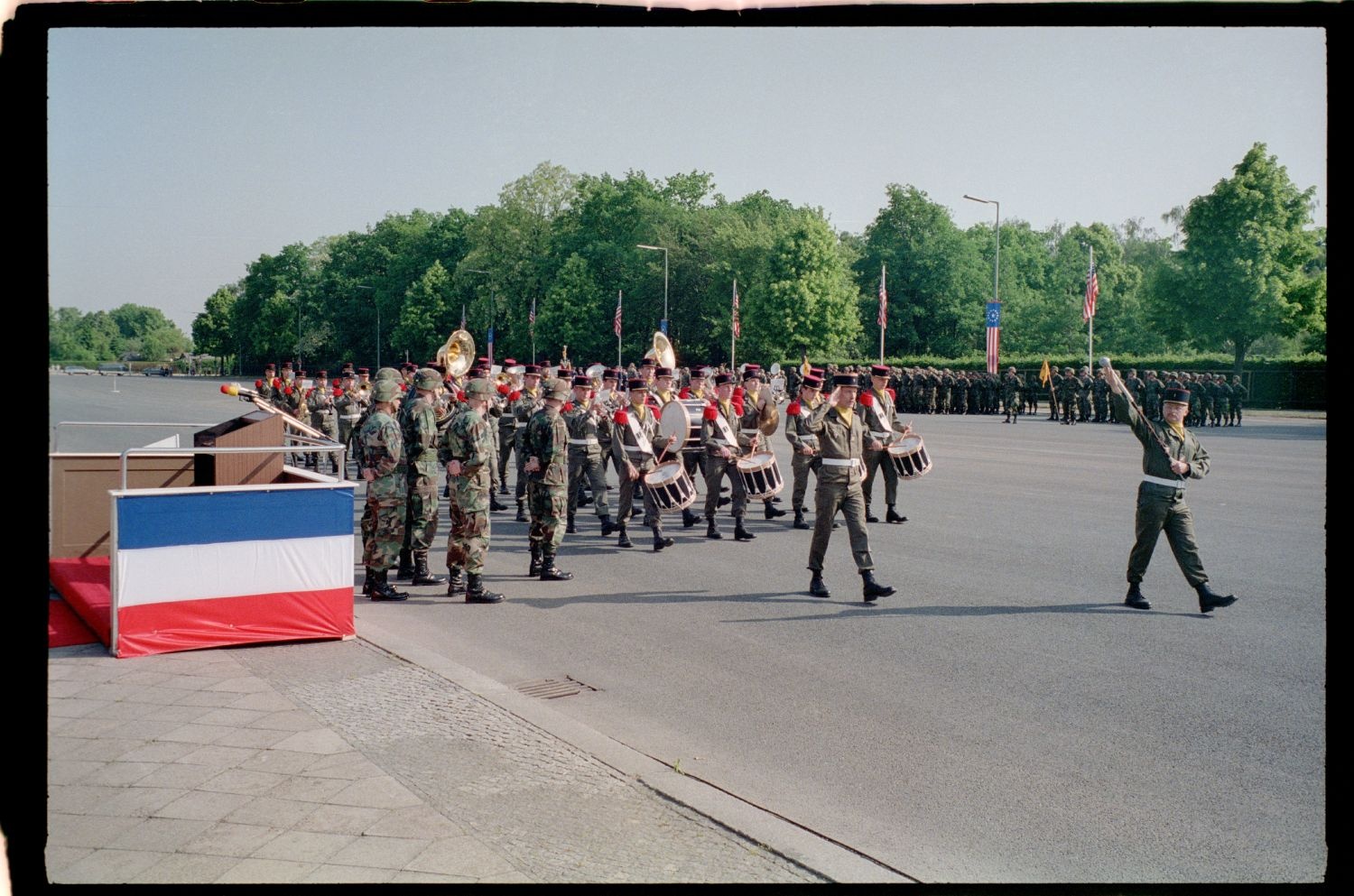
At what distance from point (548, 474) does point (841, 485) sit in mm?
2732

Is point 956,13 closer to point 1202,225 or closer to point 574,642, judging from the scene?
point 574,642

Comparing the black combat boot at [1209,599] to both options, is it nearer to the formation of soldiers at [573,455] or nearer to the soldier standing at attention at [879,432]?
the formation of soldiers at [573,455]

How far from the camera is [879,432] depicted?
530 inches

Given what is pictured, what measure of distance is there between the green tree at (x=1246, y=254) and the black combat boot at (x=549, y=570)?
25.4 metres

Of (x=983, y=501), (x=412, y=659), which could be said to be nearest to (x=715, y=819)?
(x=412, y=659)

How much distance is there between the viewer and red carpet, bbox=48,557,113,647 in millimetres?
7336

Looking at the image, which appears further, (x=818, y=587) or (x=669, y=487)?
(x=669, y=487)

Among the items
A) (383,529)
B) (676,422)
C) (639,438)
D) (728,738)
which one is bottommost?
(728,738)

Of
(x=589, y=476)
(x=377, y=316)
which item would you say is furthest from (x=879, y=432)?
(x=377, y=316)

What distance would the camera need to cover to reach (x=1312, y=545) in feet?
38.6

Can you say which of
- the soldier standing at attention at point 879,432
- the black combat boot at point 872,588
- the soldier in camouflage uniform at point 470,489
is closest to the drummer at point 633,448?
the soldier standing at attention at point 879,432

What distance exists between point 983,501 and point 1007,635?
7.96 meters

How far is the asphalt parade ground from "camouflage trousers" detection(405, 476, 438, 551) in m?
0.50

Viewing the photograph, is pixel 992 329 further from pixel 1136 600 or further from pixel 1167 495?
pixel 1136 600
